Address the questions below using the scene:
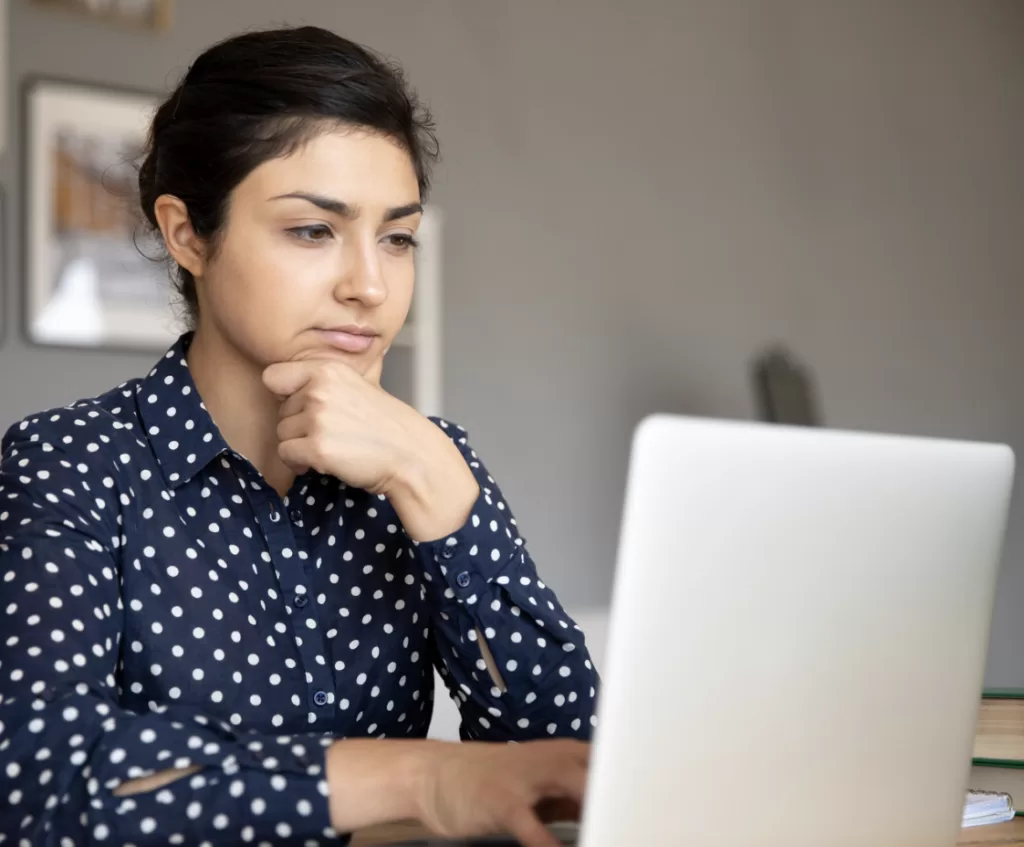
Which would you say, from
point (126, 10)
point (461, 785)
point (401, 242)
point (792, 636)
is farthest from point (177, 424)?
point (126, 10)

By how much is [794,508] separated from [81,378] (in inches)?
101

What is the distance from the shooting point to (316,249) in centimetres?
126

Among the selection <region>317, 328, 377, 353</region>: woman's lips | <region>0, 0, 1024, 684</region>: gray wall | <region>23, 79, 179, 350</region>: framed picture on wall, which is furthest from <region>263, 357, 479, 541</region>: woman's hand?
<region>0, 0, 1024, 684</region>: gray wall

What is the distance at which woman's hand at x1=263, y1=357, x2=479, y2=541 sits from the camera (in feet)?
3.68

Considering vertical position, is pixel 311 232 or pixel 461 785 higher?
pixel 311 232

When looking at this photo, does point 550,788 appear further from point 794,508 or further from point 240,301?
point 240,301

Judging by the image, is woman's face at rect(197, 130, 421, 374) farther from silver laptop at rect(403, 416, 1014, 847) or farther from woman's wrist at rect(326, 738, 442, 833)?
silver laptop at rect(403, 416, 1014, 847)

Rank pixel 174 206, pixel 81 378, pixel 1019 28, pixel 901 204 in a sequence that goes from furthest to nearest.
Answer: pixel 1019 28
pixel 901 204
pixel 81 378
pixel 174 206

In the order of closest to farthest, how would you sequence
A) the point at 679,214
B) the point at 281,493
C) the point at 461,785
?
Result: the point at 461,785
the point at 281,493
the point at 679,214

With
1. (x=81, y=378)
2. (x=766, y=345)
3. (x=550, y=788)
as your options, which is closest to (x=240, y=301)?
(x=550, y=788)

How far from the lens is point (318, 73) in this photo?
1.30 metres

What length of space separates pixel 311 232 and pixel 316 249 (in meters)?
0.02

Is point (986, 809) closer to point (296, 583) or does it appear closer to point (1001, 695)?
point (1001, 695)

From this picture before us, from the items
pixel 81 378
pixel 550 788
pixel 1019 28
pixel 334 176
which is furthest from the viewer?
pixel 1019 28
